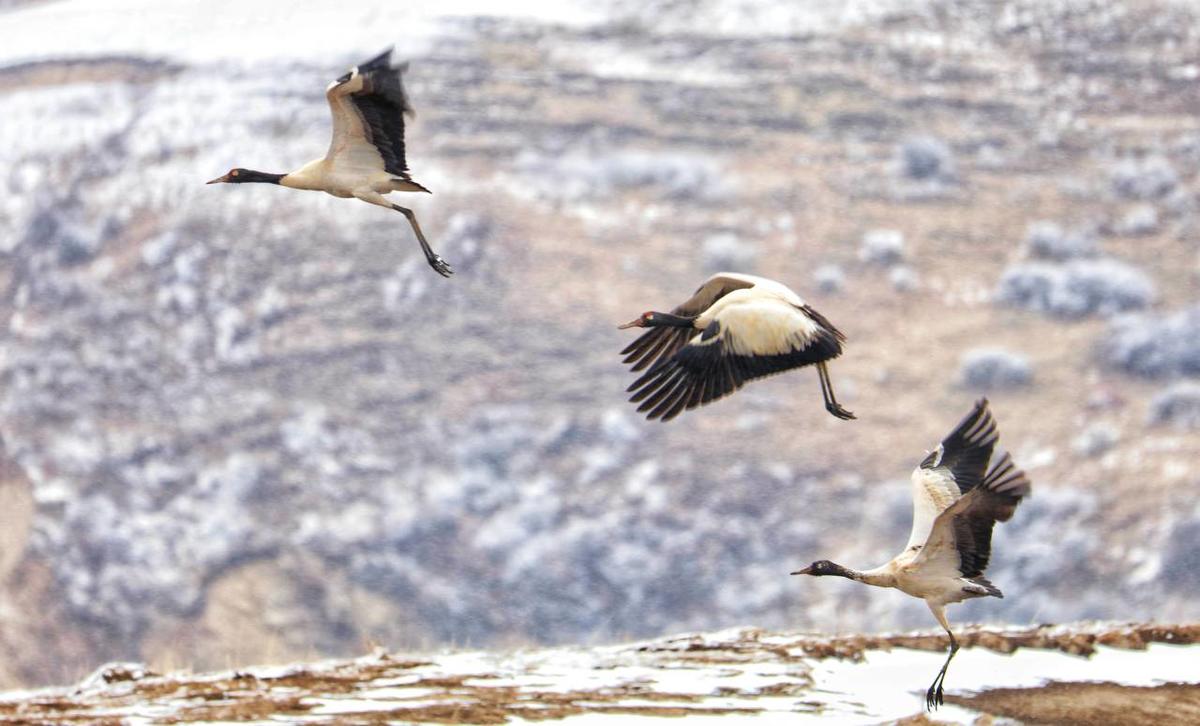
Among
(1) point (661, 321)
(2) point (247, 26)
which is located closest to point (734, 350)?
(1) point (661, 321)

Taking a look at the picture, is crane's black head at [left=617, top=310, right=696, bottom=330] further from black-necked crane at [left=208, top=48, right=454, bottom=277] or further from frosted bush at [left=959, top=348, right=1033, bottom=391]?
frosted bush at [left=959, top=348, right=1033, bottom=391]

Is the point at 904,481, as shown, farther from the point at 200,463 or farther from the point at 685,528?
the point at 200,463

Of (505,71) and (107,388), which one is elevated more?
(505,71)

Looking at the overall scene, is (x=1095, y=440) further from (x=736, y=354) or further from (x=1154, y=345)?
(x=736, y=354)

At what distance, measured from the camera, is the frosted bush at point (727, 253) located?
3947 centimetres

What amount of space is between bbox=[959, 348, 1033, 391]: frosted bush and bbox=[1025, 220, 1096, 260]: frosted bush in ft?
10.2

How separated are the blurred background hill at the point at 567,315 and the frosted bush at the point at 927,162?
73 millimetres

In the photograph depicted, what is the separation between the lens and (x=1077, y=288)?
39.3m

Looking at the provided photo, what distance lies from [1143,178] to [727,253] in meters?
9.33

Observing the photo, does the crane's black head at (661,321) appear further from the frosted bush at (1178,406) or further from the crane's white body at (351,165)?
the frosted bush at (1178,406)

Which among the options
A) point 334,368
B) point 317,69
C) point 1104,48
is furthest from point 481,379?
point 1104,48

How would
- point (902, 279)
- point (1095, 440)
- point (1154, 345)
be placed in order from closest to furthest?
point (1095, 440), point (1154, 345), point (902, 279)

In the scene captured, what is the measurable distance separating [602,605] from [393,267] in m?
8.80

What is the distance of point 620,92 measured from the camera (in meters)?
43.4
